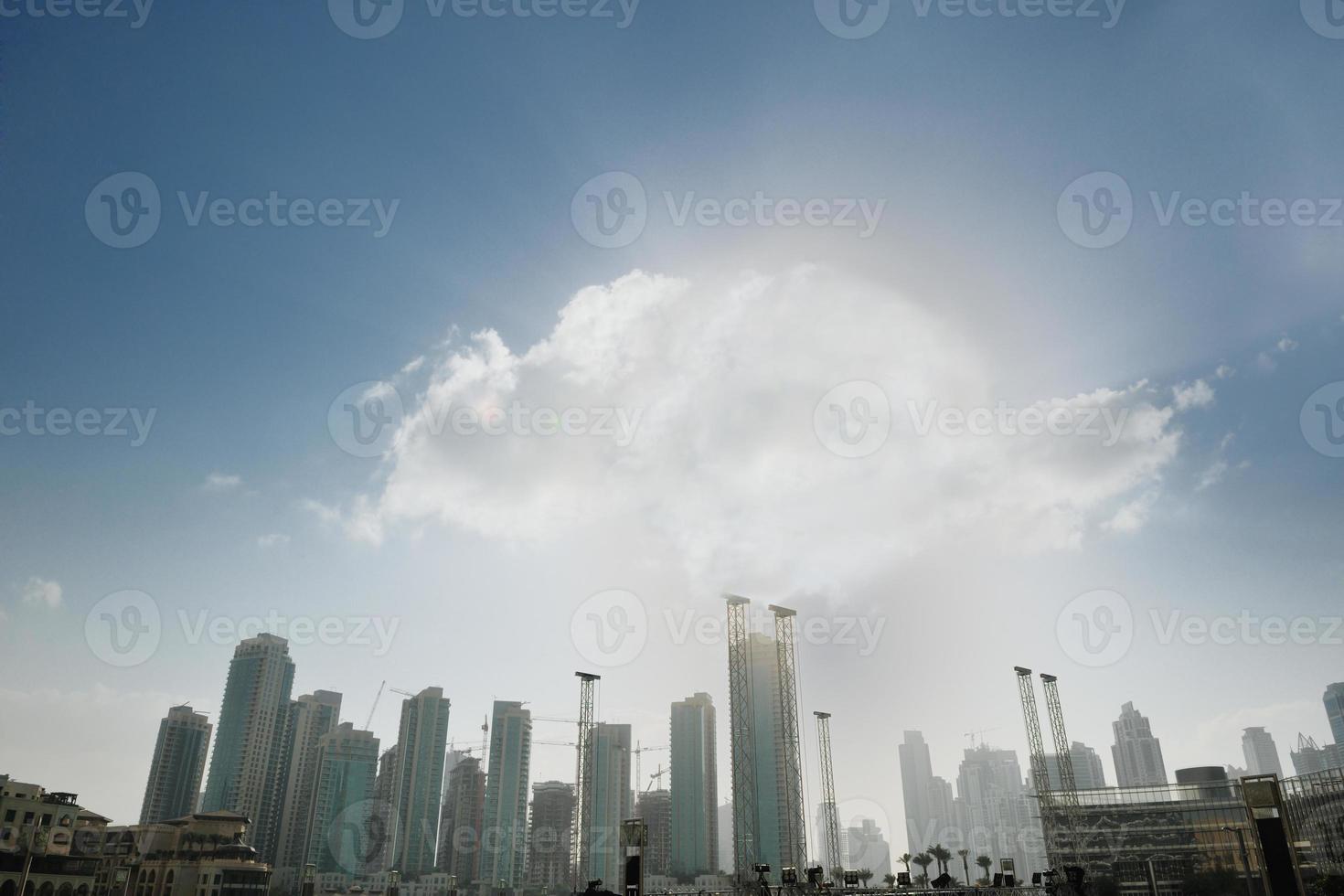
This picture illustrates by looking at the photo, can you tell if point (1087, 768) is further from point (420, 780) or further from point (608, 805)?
point (420, 780)

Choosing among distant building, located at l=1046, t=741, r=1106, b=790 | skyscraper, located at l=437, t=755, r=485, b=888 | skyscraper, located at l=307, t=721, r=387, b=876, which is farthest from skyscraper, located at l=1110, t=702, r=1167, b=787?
skyscraper, located at l=307, t=721, r=387, b=876

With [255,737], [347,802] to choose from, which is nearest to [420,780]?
[347,802]

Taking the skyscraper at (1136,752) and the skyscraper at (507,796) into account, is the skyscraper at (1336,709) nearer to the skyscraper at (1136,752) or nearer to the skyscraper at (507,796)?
the skyscraper at (1136,752)

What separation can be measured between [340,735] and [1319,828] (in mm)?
150463

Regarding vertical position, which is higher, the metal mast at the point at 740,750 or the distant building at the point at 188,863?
the metal mast at the point at 740,750

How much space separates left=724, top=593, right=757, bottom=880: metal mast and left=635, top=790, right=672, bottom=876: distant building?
93532 mm

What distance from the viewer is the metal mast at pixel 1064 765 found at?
70750 mm

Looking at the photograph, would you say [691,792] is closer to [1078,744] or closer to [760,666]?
[760,666]

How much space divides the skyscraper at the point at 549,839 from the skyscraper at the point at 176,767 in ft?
199

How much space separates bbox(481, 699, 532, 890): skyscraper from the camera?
469ft

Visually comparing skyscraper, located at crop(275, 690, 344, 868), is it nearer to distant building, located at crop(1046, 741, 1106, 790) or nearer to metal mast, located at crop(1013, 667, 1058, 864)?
metal mast, located at crop(1013, 667, 1058, 864)

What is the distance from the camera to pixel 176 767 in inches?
5113

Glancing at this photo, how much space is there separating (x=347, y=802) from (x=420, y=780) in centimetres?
1496

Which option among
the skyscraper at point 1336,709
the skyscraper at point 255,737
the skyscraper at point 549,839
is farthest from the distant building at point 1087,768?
the skyscraper at point 255,737
